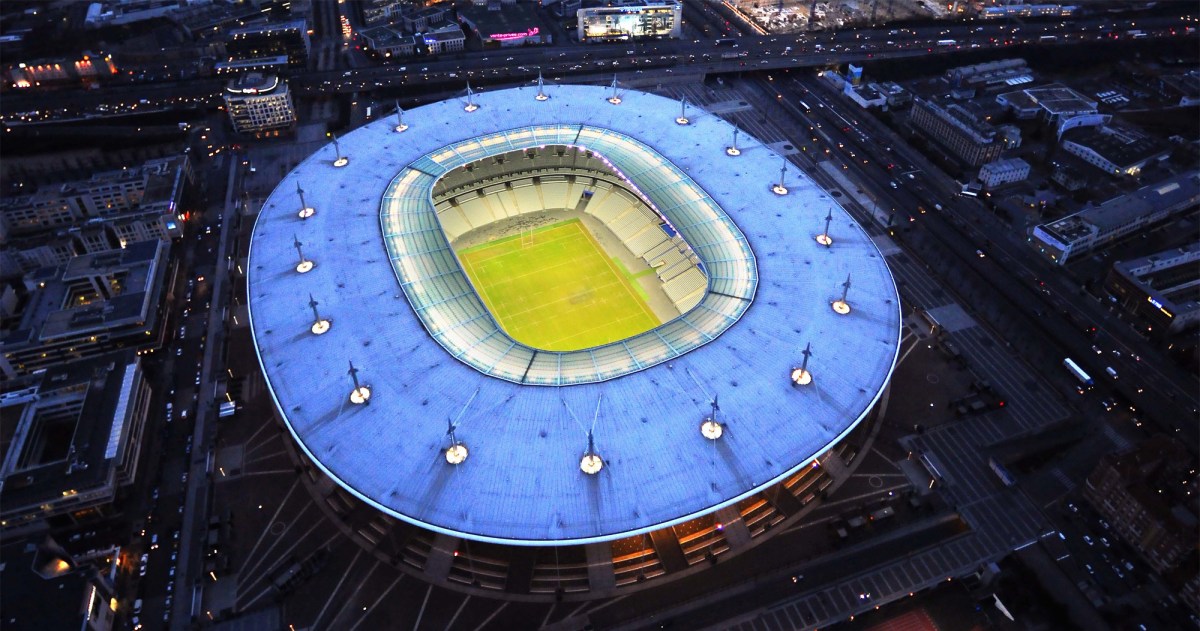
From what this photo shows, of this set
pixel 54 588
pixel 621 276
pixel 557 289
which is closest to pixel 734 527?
pixel 621 276

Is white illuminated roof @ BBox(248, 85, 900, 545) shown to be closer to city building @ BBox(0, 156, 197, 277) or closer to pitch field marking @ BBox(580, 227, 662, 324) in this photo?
pitch field marking @ BBox(580, 227, 662, 324)

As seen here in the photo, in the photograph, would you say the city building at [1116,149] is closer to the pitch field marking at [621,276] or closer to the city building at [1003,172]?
the city building at [1003,172]

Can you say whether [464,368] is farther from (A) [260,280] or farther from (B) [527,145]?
(B) [527,145]

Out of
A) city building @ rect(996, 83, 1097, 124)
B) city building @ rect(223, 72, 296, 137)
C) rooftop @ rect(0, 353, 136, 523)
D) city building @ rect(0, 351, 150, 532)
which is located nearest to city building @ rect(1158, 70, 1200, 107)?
city building @ rect(996, 83, 1097, 124)

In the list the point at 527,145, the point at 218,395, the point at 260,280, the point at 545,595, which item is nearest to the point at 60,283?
the point at 218,395

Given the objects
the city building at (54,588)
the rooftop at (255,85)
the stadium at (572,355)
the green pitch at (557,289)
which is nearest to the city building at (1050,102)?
the stadium at (572,355)

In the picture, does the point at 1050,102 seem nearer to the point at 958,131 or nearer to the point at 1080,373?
the point at 958,131

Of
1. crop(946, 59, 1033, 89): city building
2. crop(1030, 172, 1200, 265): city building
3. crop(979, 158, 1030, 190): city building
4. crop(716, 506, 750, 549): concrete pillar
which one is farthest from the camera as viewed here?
crop(946, 59, 1033, 89): city building
